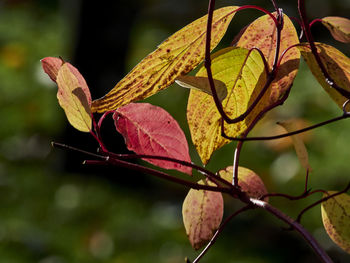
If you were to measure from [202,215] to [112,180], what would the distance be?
2570mm

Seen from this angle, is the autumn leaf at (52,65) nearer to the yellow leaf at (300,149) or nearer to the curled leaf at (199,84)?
the curled leaf at (199,84)

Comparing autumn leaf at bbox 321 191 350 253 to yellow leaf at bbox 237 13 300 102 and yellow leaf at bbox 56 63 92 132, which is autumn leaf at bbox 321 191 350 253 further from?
yellow leaf at bbox 56 63 92 132

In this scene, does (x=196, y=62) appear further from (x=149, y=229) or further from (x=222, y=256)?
(x=149, y=229)

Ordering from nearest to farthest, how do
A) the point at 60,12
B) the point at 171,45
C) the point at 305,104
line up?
the point at 171,45 < the point at 305,104 < the point at 60,12

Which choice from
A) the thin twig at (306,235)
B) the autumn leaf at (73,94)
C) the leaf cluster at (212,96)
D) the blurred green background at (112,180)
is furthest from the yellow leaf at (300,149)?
the blurred green background at (112,180)

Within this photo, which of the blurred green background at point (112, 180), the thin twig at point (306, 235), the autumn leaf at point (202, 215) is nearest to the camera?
the thin twig at point (306, 235)

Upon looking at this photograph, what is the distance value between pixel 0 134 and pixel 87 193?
124 cm

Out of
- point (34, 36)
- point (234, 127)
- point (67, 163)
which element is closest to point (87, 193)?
point (67, 163)

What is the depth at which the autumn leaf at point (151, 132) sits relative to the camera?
1.83 ft

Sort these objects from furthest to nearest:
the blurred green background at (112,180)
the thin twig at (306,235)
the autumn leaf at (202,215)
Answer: the blurred green background at (112,180) < the autumn leaf at (202,215) < the thin twig at (306,235)

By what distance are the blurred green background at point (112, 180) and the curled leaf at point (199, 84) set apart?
1734mm

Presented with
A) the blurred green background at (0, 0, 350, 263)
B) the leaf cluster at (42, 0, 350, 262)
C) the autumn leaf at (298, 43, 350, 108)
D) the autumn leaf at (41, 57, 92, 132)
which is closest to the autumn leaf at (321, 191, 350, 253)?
the leaf cluster at (42, 0, 350, 262)

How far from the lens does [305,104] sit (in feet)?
12.0

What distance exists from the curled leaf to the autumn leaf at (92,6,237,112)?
1.3 inches
